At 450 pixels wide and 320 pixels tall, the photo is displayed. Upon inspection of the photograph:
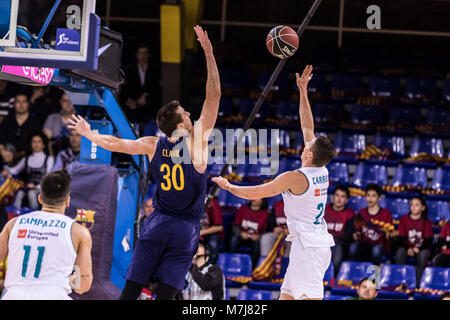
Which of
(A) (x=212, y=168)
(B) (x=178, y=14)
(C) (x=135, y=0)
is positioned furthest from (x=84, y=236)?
(C) (x=135, y=0)

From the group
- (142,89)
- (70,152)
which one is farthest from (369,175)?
(70,152)

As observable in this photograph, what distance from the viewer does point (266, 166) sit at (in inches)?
428

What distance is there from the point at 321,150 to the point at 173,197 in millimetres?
1206

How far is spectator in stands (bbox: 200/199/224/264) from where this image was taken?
9.03 m

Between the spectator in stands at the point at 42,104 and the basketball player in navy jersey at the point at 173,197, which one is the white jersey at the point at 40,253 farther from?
the spectator in stands at the point at 42,104

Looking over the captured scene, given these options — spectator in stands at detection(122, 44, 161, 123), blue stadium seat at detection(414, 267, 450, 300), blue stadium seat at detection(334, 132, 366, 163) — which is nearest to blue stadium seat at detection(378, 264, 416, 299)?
blue stadium seat at detection(414, 267, 450, 300)

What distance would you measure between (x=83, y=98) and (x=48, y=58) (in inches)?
50.2

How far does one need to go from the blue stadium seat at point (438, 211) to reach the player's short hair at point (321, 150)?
4780mm

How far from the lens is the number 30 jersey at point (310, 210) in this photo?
5.51 meters

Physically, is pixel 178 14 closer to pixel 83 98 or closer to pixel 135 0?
pixel 135 0

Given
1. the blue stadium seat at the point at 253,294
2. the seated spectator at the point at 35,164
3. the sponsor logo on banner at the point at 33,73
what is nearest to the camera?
the sponsor logo on banner at the point at 33,73

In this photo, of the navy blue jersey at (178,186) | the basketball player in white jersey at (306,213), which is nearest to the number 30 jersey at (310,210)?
the basketball player in white jersey at (306,213)

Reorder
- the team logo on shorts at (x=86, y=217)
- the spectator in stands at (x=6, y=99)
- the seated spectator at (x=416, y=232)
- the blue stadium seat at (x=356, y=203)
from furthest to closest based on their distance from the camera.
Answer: the spectator in stands at (x=6, y=99), the blue stadium seat at (x=356, y=203), the seated spectator at (x=416, y=232), the team logo on shorts at (x=86, y=217)
